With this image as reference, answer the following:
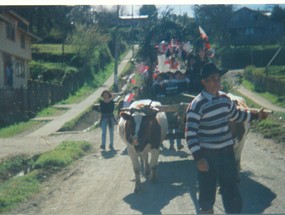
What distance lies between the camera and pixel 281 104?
7.32m

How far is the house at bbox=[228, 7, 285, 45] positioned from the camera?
287 inches

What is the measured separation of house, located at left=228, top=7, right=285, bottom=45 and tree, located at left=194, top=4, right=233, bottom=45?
93mm

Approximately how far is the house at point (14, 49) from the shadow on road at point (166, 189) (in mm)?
1883

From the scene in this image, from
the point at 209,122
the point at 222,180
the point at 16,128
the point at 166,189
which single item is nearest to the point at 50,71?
the point at 16,128

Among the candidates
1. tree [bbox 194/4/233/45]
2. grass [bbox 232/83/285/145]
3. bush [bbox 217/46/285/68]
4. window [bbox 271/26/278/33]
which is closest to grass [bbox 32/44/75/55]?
tree [bbox 194/4/233/45]

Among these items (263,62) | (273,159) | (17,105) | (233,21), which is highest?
(233,21)

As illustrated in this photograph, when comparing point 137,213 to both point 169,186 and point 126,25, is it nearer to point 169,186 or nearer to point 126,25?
point 169,186

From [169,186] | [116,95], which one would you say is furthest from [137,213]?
[116,95]

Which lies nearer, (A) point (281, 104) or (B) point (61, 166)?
(A) point (281, 104)

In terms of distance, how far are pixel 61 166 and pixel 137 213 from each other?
1.66m

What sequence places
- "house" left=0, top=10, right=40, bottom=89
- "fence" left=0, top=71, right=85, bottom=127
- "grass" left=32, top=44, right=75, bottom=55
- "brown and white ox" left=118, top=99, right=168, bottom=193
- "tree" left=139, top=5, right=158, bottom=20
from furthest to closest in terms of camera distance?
"brown and white ox" left=118, top=99, right=168, bottom=193 < "fence" left=0, top=71, right=85, bottom=127 < "grass" left=32, top=44, right=75, bottom=55 < "tree" left=139, top=5, right=158, bottom=20 < "house" left=0, top=10, right=40, bottom=89

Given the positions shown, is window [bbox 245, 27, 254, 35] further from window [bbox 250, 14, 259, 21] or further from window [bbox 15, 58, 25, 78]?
window [bbox 15, 58, 25, 78]

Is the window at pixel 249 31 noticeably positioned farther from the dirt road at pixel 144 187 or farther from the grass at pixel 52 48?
the grass at pixel 52 48

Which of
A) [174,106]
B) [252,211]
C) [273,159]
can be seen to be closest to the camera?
[252,211]
